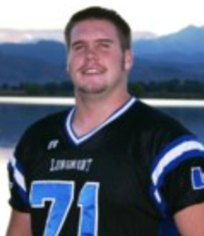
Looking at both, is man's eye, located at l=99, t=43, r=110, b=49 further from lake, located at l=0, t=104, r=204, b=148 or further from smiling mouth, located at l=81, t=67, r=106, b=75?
lake, located at l=0, t=104, r=204, b=148

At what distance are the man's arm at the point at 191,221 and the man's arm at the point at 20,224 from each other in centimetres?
57

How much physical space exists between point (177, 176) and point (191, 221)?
14 centimetres

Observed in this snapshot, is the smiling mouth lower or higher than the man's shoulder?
higher

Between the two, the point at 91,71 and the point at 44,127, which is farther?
the point at 44,127

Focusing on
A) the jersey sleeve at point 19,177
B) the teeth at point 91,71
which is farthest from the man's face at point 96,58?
the jersey sleeve at point 19,177

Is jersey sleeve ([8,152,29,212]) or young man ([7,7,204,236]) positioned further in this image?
jersey sleeve ([8,152,29,212])

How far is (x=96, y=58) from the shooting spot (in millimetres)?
2320

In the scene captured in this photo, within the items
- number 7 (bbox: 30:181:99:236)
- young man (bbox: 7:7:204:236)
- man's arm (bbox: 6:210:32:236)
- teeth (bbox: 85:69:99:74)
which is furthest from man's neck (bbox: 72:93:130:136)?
man's arm (bbox: 6:210:32:236)

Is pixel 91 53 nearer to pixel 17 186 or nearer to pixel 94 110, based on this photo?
pixel 94 110

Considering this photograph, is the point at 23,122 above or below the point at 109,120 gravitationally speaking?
above

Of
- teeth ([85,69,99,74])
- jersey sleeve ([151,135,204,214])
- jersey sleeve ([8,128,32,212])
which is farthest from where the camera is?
jersey sleeve ([8,128,32,212])

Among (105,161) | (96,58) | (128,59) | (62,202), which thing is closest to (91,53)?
(96,58)

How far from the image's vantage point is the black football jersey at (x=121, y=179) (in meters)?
2.20

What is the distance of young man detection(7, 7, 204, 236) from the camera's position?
86.8 inches
